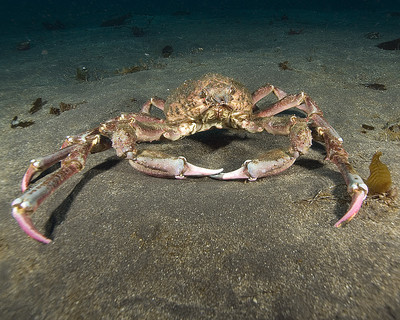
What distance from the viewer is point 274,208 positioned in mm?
2900

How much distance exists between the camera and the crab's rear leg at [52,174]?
2586 mm

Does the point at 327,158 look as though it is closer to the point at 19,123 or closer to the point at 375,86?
the point at 375,86

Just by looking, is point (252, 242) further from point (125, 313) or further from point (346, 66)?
point (346, 66)

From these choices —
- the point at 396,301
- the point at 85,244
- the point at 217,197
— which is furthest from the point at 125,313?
the point at 396,301

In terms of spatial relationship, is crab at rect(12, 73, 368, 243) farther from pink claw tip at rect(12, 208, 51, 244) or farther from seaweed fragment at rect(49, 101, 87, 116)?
seaweed fragment at rect(49, 101, 87, 116)

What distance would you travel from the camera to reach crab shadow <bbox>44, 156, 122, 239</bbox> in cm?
303

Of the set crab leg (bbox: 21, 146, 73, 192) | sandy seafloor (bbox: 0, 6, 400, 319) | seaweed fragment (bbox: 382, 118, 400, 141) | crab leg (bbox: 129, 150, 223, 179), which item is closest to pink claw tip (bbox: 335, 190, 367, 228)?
sandy seafloor (bbox: 0, 6, 400, 319)

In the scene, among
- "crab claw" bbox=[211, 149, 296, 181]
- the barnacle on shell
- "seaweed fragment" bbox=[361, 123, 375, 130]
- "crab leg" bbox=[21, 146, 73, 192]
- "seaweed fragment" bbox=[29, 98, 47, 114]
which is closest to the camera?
the barnacle on shell

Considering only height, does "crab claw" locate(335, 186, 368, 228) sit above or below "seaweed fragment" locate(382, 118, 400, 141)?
above

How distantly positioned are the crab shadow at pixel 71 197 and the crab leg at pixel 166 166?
3.16ft

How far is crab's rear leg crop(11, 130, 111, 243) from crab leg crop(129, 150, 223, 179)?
0.79 metres

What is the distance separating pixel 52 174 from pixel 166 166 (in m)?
1.46

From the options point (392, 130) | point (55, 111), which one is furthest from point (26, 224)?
point (392, 130)

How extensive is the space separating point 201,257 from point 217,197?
0.98 meters
